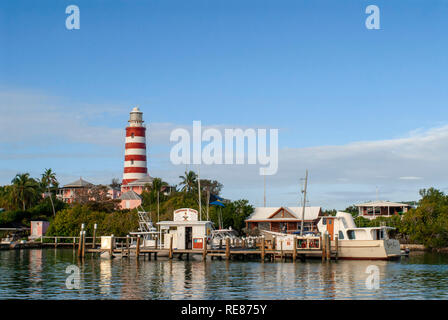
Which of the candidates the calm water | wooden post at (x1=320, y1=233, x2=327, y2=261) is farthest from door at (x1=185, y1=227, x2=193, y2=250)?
wooden post at (x1=320, y1=233, x2=327, y2=261)

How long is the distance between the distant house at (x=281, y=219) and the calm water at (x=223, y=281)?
34.3 meters

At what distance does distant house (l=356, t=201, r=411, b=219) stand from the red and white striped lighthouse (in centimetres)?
4172

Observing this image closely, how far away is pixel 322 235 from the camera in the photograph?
49812 millimetres

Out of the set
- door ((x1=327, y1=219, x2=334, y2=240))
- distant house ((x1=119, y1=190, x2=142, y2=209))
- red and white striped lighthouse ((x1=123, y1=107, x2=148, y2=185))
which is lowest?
door ((x1=327, y1=219, x2=334, y2=240))

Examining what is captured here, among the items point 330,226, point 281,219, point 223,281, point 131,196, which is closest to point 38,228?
point 131,196

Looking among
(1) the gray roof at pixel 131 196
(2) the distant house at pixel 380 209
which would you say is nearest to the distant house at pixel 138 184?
(1) the gray roof at pixel 131 196

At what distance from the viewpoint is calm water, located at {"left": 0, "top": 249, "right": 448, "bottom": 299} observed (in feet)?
90.3

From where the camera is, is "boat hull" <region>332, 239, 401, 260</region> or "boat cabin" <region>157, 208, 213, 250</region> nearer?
"boat hull" <region>332, 239, 401, 260</region>

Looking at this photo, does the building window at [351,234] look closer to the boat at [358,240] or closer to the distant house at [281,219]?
the boat at [358,240]

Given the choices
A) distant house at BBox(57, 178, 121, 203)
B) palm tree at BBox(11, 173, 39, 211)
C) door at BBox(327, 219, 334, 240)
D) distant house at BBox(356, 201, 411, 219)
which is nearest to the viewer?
door at BBox(327, 219, 334, 240)

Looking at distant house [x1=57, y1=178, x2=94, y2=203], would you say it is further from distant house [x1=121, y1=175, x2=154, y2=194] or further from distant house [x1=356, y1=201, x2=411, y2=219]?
distant house [x1=356, y1=201, x2=411, y2=219]

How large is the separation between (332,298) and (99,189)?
257ft
